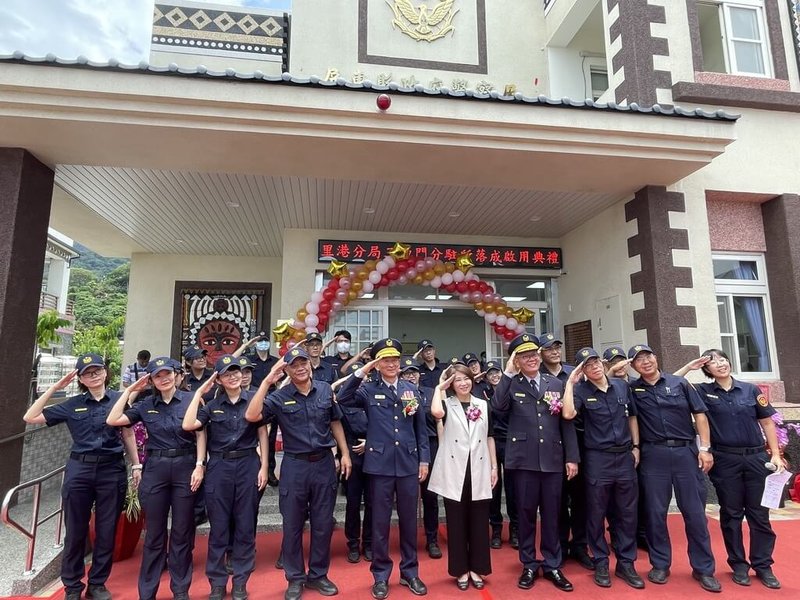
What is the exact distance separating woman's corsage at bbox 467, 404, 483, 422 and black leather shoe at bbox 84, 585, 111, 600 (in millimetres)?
2779

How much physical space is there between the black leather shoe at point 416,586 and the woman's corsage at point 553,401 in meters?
1.53

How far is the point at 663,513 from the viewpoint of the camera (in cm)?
360

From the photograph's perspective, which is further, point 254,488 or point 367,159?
point 367,159

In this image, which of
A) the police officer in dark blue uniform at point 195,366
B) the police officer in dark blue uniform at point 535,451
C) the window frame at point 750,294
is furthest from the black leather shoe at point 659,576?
the police officer in dark blue uniform at point 195,366

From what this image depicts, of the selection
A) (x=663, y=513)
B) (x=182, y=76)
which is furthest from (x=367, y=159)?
(x=663, y=513)

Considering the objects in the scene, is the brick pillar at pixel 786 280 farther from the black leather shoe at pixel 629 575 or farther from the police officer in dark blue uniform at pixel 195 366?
the police officer in dark blue uniform at pixel 195 366

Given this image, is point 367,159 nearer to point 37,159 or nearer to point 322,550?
point 37,159

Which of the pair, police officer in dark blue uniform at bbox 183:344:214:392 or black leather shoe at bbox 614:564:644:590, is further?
police officer in dark blue uniform at bbox 183:344:214:392

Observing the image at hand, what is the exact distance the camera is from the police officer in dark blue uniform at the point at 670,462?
139 inches

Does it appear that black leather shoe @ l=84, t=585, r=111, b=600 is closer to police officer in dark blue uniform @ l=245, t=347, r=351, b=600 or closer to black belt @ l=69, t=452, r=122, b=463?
black belt @ l=69, t=452, r=122, b=463

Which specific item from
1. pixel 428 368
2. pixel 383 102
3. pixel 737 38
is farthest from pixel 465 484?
pixel 737 38

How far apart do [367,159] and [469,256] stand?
3.20 metres

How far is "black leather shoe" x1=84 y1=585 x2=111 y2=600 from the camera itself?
10.8ft

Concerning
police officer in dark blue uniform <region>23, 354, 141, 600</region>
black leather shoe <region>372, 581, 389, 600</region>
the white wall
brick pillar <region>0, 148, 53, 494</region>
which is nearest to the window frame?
black leather shoe <region>372, 581, 389, 600</region>
